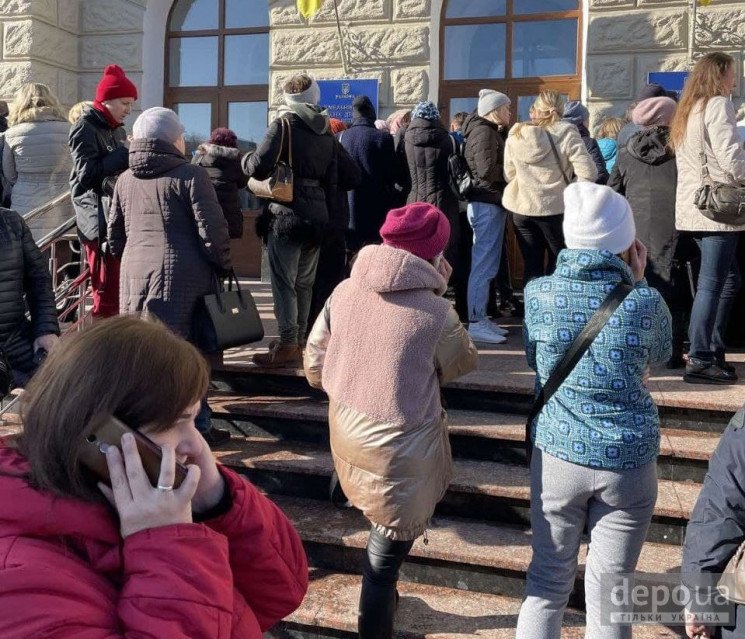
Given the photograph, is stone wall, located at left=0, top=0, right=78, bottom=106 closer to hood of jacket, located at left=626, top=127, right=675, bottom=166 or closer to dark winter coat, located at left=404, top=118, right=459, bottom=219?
dark winter coat, located at left=404, top=118, right=459, bottom=219

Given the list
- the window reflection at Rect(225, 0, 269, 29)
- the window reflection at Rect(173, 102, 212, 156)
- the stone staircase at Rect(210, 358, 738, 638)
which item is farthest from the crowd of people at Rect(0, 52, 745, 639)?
the window reflection at Rect(173, 102, 212, 156)

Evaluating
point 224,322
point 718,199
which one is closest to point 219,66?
point 224,322

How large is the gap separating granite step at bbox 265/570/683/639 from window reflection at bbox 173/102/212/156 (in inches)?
290

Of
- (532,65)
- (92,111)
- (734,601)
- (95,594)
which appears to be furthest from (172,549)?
(532,65)

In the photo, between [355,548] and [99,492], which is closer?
[99,492]

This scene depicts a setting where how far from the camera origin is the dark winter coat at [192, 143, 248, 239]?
537 centimetres

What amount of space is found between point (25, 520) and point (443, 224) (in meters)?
1.98

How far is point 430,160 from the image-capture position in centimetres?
564

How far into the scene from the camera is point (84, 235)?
15.9 ft

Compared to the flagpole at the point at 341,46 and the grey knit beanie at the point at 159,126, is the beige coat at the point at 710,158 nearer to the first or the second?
the grey knit beanie at the point at 159,126

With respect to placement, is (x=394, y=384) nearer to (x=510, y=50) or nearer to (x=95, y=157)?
(x=95, y=157)

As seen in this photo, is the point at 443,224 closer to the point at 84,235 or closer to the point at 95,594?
the point at 95,594

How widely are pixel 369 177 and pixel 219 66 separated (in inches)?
179

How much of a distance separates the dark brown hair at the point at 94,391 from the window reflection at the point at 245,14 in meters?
8.76
